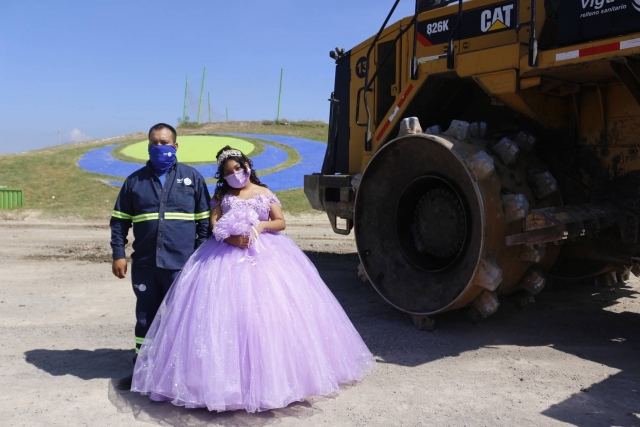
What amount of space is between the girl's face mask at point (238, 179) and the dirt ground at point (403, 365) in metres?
1.60

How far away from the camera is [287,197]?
18453 millimetres

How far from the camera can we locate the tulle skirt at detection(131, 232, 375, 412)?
365 cm

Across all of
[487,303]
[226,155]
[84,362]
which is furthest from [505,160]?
[84,362]

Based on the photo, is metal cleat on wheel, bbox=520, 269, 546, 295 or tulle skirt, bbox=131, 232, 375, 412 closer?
tulle skirt, bbox=131, 232, 375, 412

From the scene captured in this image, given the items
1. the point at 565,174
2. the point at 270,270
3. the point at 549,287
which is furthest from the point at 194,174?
the point at 549,287

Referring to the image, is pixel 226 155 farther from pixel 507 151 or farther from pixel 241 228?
pixel 507 151

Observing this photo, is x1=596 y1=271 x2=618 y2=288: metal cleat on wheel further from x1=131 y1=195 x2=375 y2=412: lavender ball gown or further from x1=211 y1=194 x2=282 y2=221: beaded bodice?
x1=211 y1=194 x2=282 y2=221: beaded bodice

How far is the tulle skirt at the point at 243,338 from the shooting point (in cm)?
365

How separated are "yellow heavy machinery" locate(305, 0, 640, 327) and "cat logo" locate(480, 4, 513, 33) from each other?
0.01 metres

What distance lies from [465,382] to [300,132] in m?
25.4

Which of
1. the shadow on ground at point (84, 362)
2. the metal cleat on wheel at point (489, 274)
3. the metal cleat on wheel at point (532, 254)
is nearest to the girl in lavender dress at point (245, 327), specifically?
the shadow on ground at point (84, 362)

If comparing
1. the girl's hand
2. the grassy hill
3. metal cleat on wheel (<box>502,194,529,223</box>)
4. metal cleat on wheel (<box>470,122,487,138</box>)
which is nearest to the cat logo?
metal cleat on wheel (<box>470,122,487,138</box>)

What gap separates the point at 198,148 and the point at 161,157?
66.0 ft

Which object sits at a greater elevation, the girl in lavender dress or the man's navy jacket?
the man's navy jacket
